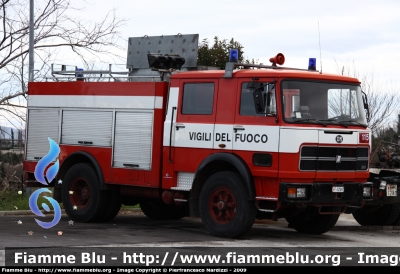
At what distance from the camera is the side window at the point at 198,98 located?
44.5ft

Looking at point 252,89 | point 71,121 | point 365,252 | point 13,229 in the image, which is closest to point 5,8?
point 71,121

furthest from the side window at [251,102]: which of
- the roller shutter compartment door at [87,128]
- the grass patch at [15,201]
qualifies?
the grass patch at [15,201]

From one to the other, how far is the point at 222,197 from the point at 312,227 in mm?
2101

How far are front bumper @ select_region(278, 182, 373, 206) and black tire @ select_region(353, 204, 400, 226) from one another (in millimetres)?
2535

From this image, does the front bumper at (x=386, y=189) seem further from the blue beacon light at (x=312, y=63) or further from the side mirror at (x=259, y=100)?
the side mirror at (x=259, y=100)

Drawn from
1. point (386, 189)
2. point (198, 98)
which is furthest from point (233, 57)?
point (386, 189)

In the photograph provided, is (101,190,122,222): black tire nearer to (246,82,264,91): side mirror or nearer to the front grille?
(246,82,264,91): side mirror

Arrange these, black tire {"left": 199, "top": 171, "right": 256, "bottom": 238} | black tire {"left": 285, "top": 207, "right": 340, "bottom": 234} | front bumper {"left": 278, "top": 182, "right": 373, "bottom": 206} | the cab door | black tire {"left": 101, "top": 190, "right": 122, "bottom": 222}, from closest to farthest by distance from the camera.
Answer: front bumper {"left": 278, "top": 182, "right": 373, "bottom": 206}, the cab door, black tire {"left": 199, "top": 171, "right": 256, "bottom": 238}, black tire {"left": 285, "top": 207, "right": 340, "bottom": 234}, black tire {"left": 101, "top": 190, "right": 122, "bottom": 222}

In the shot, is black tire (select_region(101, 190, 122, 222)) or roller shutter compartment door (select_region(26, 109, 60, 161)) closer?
black tire (select_region(101, 190, 122, 222))

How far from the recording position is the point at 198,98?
13.7 meters

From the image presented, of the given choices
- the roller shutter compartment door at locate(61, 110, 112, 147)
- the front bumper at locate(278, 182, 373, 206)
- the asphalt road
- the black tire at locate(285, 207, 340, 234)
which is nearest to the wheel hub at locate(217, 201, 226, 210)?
the asphalt road

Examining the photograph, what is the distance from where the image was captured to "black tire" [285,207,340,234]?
14125 mm

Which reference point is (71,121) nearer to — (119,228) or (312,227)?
(119,228)

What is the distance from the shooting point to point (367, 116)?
1377 cm
